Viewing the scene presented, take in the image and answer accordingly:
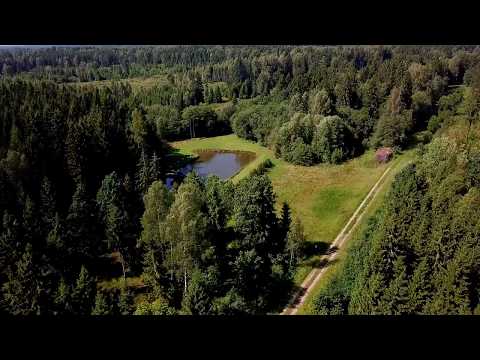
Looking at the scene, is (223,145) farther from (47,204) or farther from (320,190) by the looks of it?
(47,204)

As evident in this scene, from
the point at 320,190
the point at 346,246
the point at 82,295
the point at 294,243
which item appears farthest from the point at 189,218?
the point at 320,190

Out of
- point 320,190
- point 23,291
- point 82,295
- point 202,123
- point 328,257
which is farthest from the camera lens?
point 202,123

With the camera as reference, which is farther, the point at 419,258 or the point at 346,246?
the point at 346,246

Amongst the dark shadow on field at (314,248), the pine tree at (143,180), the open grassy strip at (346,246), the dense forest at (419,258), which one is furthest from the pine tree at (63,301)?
the dark shadow on field at (314,248)

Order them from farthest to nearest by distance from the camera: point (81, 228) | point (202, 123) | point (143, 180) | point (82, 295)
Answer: point (202, 123)
point (143, 180)
point (81, 228)
point (82, 295)

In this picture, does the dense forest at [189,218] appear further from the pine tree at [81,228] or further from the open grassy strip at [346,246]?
the open grassy strip at [346,246]
